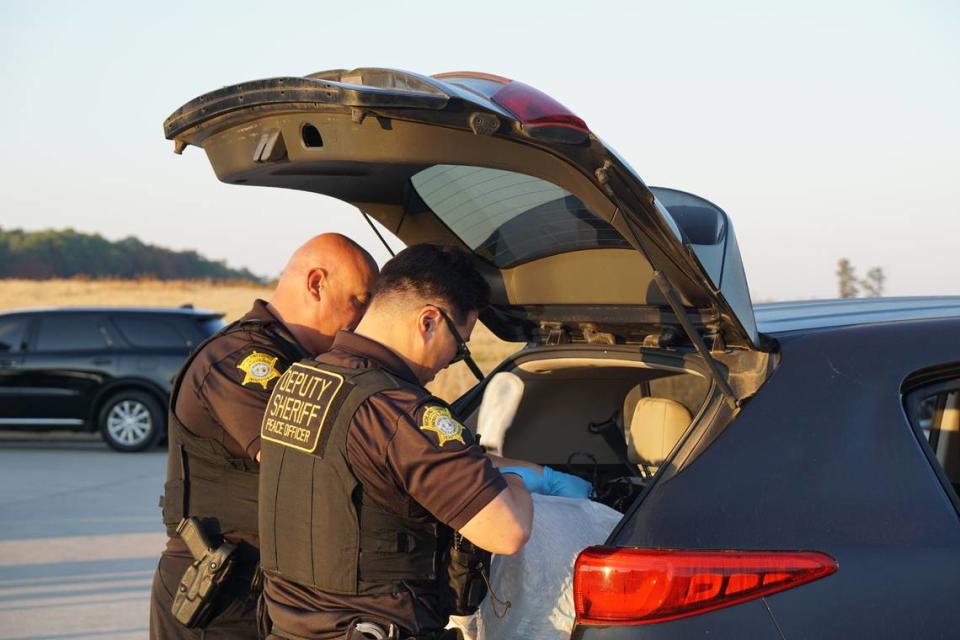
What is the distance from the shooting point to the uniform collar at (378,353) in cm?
250

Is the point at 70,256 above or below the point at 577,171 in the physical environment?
below

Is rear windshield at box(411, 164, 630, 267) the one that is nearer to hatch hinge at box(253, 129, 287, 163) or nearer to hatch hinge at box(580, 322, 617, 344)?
hatch hinge at box(580, 322, 617, 344)

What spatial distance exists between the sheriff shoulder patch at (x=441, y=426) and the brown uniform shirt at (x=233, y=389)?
68 cm

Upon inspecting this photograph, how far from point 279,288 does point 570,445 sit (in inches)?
48.4

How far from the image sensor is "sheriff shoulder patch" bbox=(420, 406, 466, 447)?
7.66 feet

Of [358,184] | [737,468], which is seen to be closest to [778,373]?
[737,468]

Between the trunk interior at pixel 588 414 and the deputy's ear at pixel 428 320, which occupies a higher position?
the deputy's ear at pixel 428 320

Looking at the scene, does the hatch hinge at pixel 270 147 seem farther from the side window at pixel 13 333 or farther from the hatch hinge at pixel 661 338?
the side window at pixel 13 333

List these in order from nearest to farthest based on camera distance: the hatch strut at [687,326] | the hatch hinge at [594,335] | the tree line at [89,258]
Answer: the hatch strut at [687,326] → the hatch hinge at [594,335] → the tree line at [89,258]

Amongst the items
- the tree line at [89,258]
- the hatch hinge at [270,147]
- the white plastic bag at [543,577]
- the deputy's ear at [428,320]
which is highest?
the hatch hinge at [270,147]

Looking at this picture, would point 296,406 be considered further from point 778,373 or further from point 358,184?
point 778,373

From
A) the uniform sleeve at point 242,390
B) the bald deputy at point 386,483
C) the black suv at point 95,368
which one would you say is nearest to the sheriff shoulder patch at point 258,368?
the uniform sleeve at point 242,390

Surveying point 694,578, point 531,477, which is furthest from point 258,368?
point 694,578

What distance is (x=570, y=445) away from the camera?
3.96 m
